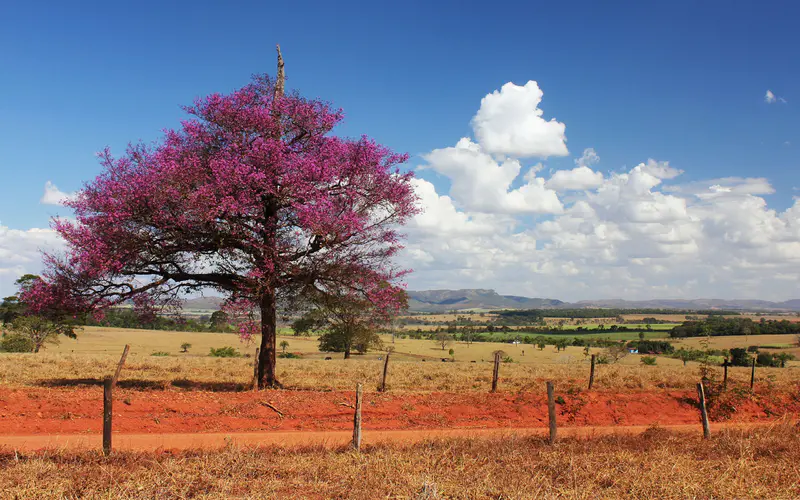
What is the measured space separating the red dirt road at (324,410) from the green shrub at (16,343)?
3902 cm

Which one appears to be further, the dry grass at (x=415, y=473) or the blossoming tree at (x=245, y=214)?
the blossoming tree at (x=245, y=214)

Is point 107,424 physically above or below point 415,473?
above

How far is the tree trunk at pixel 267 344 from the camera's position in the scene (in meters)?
21.0

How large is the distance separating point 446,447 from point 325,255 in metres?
9.29

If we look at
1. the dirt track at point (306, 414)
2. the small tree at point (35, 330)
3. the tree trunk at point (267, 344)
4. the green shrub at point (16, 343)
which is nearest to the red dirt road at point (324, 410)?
the dirt track at point (306, 414)

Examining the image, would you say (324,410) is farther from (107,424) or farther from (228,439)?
(107,424)

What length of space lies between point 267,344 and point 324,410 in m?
4.59

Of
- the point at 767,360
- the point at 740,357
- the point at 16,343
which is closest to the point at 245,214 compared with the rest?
the point at 16,343

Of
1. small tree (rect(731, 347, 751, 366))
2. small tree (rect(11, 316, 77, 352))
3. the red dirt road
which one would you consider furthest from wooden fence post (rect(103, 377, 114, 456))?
small tree (rect(731, 347, 751, 366))

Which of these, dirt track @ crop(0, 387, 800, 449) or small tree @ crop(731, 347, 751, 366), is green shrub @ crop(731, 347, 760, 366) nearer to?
small tree @ crop(731, 347, 751, 366)

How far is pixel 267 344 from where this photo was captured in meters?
21.1

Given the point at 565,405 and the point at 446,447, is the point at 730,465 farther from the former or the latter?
the point at 565,405

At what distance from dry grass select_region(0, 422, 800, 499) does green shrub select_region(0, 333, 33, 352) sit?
159 feet

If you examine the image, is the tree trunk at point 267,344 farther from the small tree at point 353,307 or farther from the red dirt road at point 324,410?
the small tree at point 353,307
